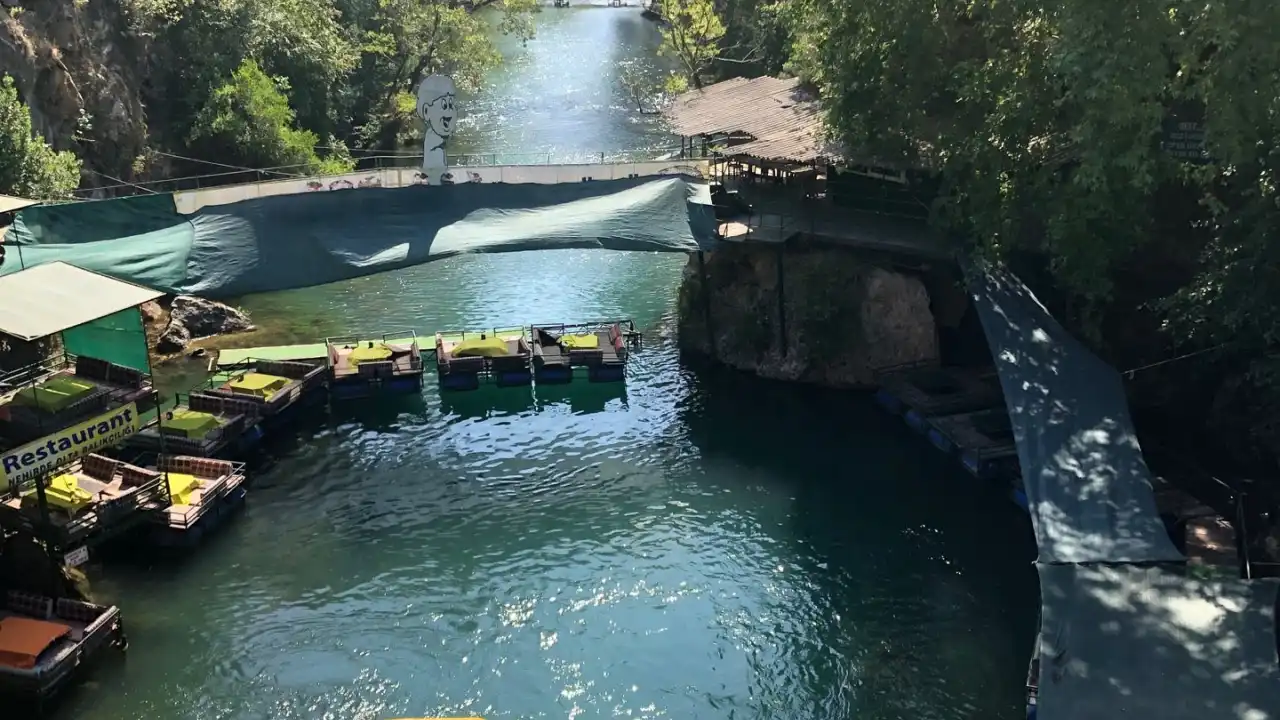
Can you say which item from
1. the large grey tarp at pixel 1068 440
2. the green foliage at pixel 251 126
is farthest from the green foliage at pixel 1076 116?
the green foliage at pixel 251 126

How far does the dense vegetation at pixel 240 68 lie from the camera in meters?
57.0

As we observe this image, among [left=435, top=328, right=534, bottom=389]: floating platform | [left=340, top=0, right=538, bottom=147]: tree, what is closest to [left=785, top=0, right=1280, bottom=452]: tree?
[left=435, top=328, right=534, bottom=389]: floating platform

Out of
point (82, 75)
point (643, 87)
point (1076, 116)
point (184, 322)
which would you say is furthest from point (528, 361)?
point (643, 87)

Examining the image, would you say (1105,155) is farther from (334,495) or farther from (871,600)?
(334,495)

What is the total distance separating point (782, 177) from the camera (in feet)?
177

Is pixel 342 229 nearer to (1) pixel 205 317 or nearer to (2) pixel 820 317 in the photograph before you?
(1) pixel 205 317

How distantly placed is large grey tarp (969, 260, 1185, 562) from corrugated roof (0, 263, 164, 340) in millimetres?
27025

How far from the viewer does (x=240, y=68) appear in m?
67.3

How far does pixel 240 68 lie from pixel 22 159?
2328 centimetres

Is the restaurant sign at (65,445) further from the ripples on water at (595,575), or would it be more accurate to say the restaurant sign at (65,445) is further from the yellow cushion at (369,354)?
the yellow cushion at (369,354)

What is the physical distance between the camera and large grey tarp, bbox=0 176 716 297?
36500 mm

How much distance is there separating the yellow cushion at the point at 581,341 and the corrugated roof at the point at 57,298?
18062mm

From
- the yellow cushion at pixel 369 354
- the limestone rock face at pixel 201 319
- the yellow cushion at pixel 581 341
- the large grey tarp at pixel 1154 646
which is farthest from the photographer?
the limestone rock face at pixel 201 319

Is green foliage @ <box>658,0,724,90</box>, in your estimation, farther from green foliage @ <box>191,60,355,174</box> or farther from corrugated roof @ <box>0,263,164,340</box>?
corrugated roof @ <box>0,263,164,340</box>
